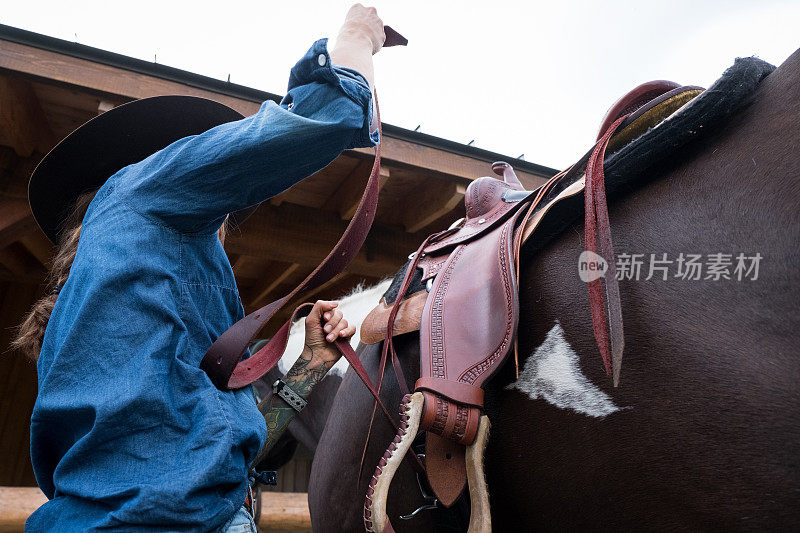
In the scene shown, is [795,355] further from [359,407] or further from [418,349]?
[359,407]

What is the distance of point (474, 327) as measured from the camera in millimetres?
1083

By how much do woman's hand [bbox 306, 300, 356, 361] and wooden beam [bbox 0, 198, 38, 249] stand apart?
7.79ft

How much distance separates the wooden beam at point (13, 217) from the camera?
9.37 feet

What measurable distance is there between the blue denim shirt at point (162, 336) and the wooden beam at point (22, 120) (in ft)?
6.35

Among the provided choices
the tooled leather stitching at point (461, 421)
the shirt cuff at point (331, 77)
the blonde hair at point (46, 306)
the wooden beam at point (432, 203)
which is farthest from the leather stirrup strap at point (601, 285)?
the wooden beam at point (432, 203)

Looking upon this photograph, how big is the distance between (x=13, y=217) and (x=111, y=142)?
2.06 meters

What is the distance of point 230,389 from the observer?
41.0 inches

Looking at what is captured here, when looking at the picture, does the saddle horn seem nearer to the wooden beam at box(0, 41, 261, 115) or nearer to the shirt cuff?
the shirt cuff

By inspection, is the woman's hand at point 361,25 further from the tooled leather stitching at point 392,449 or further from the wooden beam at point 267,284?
the wooden beam at point 267,284

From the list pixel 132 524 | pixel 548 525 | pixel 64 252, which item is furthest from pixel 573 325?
pixel 64 252

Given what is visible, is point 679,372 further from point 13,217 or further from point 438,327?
point 13,217

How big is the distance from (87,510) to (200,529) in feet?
0.56

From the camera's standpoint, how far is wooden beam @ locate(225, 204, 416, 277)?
3.61 metres

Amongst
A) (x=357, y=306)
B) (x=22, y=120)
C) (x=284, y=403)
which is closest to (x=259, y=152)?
(x=284, y=403)
